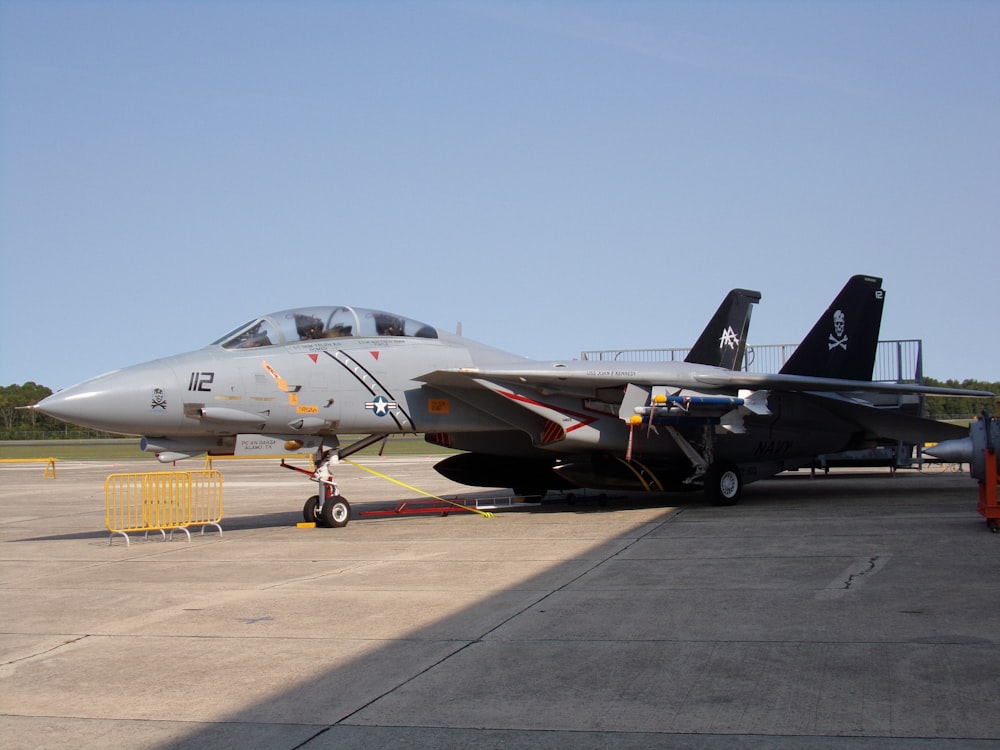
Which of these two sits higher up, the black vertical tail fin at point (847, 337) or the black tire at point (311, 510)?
the black vertical tail fin at point (847, 337)

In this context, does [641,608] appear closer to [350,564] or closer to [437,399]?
[350,564]

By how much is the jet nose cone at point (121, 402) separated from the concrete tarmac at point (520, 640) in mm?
1533

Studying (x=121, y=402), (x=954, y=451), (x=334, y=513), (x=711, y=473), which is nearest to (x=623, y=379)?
(x=711, y=473)

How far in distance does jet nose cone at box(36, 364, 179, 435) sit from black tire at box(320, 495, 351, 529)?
2.54m

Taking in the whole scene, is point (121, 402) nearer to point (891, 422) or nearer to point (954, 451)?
point (954, 451)

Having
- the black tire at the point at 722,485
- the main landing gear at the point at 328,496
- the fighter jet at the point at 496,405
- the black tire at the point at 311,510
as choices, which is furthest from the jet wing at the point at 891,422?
the black tire at the point at 311,510

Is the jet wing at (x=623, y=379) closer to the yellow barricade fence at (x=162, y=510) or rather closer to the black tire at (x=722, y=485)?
the black tire at (x=722, y=485)

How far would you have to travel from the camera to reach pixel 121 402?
10.7 m

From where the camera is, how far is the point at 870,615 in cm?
600

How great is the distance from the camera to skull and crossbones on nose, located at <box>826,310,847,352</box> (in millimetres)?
16125

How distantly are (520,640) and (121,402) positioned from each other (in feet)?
22.2

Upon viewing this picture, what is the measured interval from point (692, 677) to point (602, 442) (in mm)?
8865

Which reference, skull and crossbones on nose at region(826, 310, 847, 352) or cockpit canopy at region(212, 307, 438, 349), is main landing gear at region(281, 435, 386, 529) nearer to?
cockpit canopy at region(212, 307, 438, 349)

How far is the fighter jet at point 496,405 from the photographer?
37.6ft
